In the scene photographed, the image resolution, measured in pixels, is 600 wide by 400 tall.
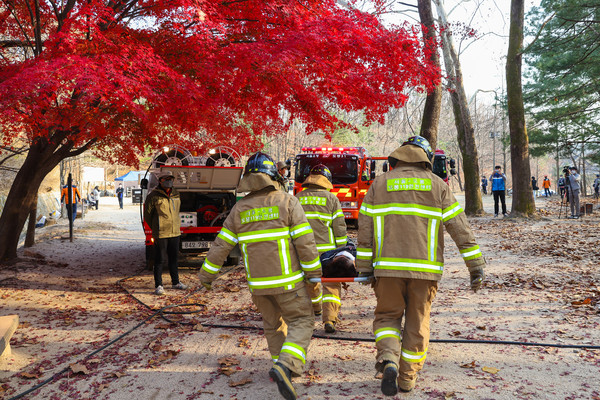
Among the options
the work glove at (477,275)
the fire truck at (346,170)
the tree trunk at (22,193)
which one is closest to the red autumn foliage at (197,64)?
the tree trunk at (22,193)

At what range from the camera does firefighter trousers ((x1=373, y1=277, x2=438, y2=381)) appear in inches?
132

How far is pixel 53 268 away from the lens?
9289 mm

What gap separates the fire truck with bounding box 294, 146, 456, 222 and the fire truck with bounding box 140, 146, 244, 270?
4001 mm

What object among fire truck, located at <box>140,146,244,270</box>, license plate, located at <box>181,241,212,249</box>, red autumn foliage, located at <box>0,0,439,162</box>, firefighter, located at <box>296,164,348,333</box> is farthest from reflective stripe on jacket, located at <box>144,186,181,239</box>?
firefighter, located at <box>296,164,348,333</box>

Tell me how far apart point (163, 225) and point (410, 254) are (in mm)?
4919

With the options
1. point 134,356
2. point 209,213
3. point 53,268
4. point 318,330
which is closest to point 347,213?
point 209,213

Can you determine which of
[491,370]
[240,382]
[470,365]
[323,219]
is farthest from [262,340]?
[491,370]

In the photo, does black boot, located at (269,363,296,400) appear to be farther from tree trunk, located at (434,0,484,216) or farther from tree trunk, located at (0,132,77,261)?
tree trunk, located at (434,0,484,216)

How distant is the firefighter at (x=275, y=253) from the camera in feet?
11.3

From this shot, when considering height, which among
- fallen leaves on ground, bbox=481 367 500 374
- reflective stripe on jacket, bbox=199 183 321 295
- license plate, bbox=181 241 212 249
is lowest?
fallen leaves on ground, bbox=481 367 500 374

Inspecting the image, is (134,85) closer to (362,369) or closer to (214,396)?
(214,396)

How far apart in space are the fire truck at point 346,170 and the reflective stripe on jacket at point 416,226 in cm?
1062

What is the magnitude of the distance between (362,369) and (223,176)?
6620 millimetres

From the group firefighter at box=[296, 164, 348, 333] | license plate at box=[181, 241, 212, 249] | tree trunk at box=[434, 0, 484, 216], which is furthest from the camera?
tree trunk at box=[434, 0, 484, 216]
